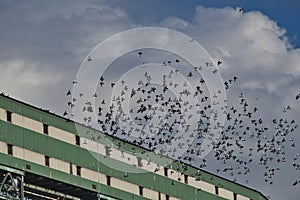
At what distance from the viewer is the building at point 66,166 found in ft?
425

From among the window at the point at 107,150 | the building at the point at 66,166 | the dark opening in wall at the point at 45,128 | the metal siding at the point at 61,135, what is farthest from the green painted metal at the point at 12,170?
the window at the point at 107,150

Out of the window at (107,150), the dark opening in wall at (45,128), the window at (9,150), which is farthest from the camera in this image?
the window at (107,150)

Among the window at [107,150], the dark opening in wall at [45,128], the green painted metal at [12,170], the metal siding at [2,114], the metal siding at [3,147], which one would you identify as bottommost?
the green painted metal at [12,170]

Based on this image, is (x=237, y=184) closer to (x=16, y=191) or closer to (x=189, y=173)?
(x=189, y=173)

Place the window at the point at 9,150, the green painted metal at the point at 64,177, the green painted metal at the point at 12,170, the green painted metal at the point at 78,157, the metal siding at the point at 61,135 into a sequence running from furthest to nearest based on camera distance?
the metal siding at the point at 61,135
the green painted metal at the point at 78,157
the green painted metal at the point at 64,177
the window at the point at 9,150
the green painted metal at the point at 12,170

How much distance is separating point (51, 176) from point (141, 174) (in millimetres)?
23811

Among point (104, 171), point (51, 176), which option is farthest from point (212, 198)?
point (51, 176)

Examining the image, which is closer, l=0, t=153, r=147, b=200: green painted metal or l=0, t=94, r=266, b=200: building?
l=0, t=153, r=147, b=200: green painted metal

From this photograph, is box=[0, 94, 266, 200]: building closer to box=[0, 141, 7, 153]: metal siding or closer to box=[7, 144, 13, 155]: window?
box=[7, 144, 13, 155]: window

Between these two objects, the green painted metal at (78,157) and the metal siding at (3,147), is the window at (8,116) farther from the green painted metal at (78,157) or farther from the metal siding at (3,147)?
the metal siding at (3,147)

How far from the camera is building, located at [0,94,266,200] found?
425ft

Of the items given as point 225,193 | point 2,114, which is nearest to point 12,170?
point 2,114

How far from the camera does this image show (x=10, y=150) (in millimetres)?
129250

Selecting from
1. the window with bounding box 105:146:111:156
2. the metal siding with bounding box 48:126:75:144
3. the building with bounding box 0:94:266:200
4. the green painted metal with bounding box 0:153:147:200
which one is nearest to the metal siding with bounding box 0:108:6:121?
the building with bounding box 0:94:266:200
